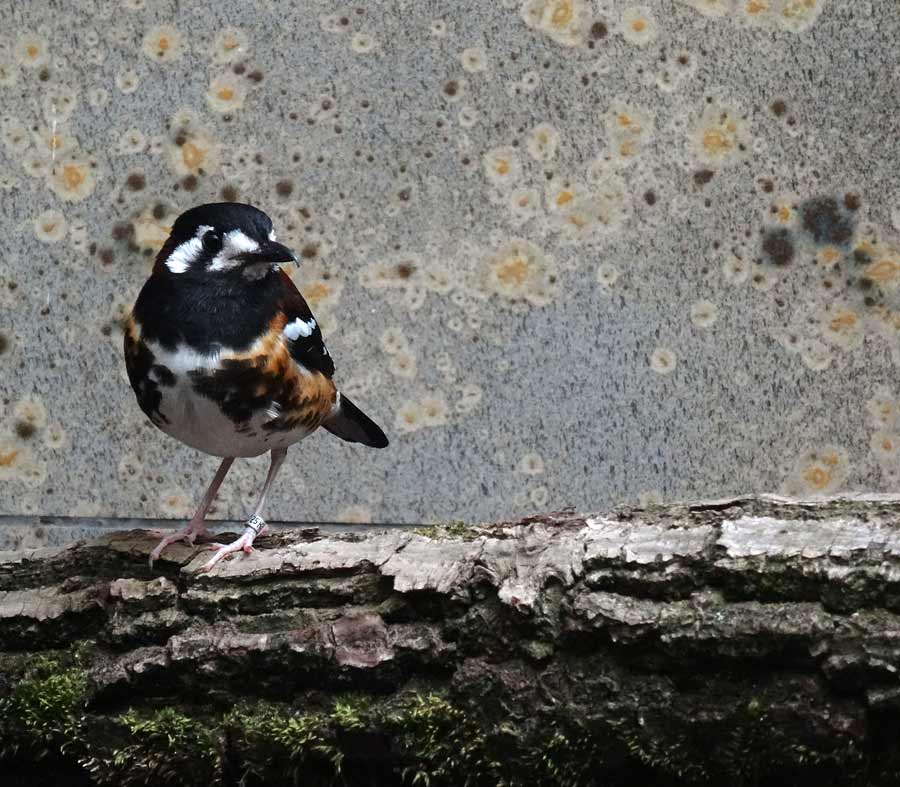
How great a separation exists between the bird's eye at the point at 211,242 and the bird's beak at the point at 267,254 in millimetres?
59

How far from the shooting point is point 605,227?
152 inches

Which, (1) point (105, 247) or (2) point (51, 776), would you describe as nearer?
(2) point (51, 776)

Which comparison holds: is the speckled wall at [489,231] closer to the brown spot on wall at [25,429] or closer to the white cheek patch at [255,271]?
the brown spot on wall at [25,429]

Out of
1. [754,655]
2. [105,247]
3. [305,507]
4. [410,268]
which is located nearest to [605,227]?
[410,268]

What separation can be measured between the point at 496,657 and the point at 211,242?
111 centimetres

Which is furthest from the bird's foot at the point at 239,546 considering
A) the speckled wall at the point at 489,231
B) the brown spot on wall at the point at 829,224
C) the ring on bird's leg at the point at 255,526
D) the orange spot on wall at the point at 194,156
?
the brown spot on wall at the point at 829,224

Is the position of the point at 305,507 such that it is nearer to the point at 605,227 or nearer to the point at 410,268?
the point at 410,268

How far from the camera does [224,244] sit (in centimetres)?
275

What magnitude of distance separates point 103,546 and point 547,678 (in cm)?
102

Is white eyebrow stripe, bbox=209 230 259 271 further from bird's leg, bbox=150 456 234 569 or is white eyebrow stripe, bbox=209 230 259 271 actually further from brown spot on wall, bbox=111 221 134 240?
brown spot on wall, bbox=111 221 134 240

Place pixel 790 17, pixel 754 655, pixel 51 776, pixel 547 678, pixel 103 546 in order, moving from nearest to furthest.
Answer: pixel 754 655 → pixel 547 678 → pixel 51 776 → pixel 103 546 → pixel 790 17

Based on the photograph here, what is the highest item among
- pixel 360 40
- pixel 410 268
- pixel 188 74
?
pixel 360 40

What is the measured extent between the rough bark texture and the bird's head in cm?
60

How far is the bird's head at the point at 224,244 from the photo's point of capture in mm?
2725
